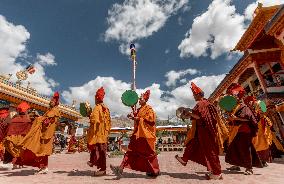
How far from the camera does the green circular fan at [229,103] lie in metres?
7.16

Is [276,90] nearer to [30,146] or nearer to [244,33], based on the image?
[244,33]

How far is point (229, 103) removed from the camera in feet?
23.6

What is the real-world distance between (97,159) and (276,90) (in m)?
14.2

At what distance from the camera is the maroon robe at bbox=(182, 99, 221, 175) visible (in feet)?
19.9

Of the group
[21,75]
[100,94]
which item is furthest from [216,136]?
Result: [21,75]

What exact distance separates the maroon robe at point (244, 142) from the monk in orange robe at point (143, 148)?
2.06m

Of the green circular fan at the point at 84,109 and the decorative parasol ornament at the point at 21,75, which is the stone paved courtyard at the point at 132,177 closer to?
the green circular fan at the point at 84,109

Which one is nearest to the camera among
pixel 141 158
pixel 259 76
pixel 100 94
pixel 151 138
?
pixel 141 158

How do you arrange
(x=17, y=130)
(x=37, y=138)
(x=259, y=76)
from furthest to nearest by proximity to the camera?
(x=259, y=76) → (x=17, y=130) → (x=37, y=138)

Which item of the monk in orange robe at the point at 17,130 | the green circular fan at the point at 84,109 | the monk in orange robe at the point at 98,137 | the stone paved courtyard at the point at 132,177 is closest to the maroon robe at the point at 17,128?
the monk in orange robe at the point at 17,130

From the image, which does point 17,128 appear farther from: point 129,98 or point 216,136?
point 216,136

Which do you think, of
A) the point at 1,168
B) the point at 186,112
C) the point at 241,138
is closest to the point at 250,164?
the point at 241,138

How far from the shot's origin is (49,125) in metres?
7.37

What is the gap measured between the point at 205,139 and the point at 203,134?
0.11m
